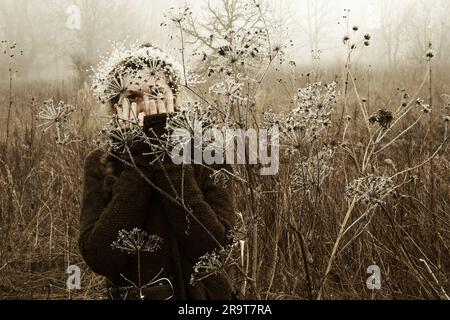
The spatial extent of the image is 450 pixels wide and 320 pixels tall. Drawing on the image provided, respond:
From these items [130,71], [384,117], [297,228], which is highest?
[130,71]

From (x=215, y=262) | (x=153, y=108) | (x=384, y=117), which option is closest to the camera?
(x=215, y=262)

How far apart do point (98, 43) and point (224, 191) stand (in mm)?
26921

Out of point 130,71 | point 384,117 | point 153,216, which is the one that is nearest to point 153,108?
point 130,71

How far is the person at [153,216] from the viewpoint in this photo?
154cm

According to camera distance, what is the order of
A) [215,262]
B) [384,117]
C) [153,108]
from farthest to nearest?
[153,108], [384,117], [215,262]

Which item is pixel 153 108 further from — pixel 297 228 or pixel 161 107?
pixel 297 228

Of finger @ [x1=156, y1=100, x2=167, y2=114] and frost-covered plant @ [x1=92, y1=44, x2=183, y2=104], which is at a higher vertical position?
frost-covered plant @ [x1=92, y1=44, x2=183, y2=104]

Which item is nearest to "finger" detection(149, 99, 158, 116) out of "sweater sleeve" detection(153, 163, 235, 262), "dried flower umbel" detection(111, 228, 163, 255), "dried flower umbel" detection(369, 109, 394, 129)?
"sweater sleeve" detection(153, 163, 235, 262)

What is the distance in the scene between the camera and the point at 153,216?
166 cm

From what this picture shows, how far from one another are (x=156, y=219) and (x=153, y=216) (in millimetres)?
17

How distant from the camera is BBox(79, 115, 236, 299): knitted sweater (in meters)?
1.54

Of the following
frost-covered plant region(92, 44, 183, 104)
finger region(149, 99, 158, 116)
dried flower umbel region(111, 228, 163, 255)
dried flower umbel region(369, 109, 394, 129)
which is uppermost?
frost-covered plant region(92, 44, 183, 104)

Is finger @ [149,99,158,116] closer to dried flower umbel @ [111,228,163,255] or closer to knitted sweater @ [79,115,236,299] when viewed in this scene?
knitted sweater @ [79,115,236,299]
